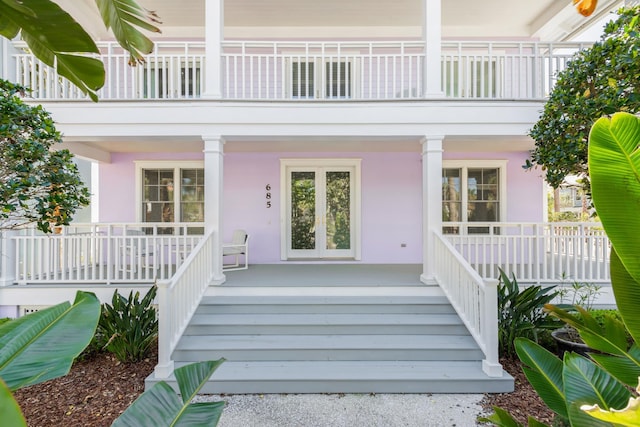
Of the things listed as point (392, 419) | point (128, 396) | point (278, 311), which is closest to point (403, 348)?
point (392, 419)

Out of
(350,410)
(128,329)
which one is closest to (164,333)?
(128,329)

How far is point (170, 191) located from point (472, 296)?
7.13m

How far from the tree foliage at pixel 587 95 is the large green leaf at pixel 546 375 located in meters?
3.28

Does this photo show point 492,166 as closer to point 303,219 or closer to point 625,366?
point 303,219

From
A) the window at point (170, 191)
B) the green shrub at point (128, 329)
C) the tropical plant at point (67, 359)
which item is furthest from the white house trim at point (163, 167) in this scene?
the tropical plant at point (67, 359)

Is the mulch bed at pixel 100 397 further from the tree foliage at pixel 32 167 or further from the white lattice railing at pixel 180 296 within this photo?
the tree foliage at pixel 32 167

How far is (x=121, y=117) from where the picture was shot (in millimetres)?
5621

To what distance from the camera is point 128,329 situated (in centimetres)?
466

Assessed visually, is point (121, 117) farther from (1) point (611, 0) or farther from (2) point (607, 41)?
(1) point (611, 0)

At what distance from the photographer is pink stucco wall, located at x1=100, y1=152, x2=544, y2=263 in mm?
8141

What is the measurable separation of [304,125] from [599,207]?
5.05m

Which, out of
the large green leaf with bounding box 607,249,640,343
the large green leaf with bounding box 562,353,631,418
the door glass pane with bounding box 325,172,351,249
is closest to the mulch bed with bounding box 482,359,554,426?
the large green leaf with bounding box 562,353,631,418

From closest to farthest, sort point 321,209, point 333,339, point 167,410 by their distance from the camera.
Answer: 1. point 167,410
2. point 333,339
3. point 321,209

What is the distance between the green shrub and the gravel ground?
1.38m
